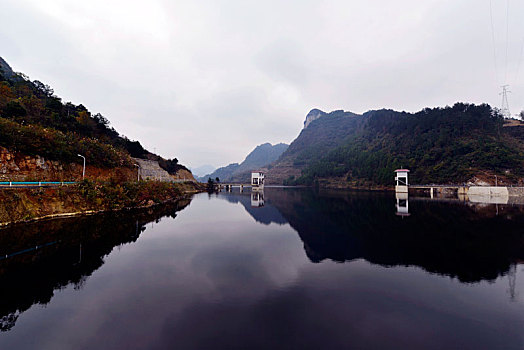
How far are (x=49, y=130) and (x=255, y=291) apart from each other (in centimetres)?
3995

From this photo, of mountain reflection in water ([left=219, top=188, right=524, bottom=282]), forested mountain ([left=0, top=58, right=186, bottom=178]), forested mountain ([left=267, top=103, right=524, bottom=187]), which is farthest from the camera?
forested mountain ([left=267, top=103, right=524, bottom=187])

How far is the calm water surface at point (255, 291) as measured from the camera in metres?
7.01

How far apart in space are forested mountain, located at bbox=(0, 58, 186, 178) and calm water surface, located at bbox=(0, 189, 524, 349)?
1406 centimetres

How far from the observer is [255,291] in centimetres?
1031

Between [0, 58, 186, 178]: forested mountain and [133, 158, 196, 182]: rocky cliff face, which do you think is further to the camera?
[133, 158, 196, 182]: rocky cliff face

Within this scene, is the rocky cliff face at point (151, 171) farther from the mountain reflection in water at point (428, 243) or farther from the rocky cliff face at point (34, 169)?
the mountain reflection in water at point (428, 243)

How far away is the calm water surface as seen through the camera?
7.01 metres

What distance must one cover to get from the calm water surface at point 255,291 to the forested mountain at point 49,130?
1406cm

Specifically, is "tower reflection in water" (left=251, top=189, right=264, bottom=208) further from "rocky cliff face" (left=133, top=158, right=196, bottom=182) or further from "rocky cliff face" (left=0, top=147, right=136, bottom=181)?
"rocky cliff face" (left=0, top=147, right=136, bottom=181)

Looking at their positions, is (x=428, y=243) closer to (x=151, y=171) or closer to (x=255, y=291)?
(x=255, y=291)

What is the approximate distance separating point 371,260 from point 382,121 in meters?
190

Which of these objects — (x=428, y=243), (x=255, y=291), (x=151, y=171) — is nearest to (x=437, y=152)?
(x=428, y=243)

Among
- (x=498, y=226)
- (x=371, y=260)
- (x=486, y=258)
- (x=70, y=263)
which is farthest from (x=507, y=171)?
(x=70, y=263)

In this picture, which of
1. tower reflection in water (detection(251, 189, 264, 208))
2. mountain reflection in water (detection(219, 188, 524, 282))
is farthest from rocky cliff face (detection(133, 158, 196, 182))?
mountain reflection in water (detection(219, 188, 524, 282))
